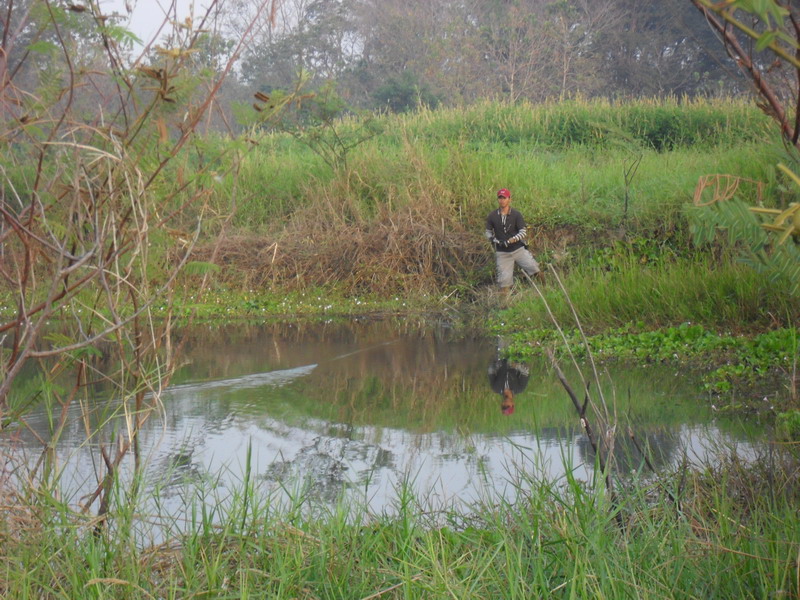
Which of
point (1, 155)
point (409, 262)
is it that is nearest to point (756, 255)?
point (1, 155)

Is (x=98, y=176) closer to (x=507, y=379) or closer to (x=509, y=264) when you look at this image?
(x=507, y=379)

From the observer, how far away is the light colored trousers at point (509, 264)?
47.1 ft

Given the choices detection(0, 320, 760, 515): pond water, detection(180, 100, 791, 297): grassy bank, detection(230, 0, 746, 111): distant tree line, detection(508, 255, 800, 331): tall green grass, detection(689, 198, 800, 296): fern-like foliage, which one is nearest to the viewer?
detection(689, 198, 800, 296): fern-like foliage

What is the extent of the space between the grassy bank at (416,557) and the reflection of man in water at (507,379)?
3.81 meters

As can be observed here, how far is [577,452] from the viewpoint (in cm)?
604

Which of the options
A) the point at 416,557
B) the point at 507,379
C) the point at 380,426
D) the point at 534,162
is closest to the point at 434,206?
the point at 534,162

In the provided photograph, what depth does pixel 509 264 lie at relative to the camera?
14.5 m

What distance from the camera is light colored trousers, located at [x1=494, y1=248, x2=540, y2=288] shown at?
14.4 m

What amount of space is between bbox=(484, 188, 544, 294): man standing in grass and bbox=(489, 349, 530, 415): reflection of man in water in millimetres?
4207

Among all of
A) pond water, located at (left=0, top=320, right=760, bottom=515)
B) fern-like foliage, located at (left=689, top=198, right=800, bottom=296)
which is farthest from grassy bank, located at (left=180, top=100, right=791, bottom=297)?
fern-like foliage, located at (left=689, top=198, right=800, bottom=296)

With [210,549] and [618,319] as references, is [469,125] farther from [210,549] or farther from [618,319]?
[210,549]

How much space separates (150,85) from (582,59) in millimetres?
34477

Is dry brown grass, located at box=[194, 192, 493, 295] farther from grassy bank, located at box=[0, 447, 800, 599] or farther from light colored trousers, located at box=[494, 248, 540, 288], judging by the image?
grassy bank, located at box=[0, 447, 800, 599]

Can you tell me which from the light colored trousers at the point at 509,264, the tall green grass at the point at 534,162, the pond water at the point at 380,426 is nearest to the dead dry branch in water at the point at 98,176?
the pond water at the point at 380,426
